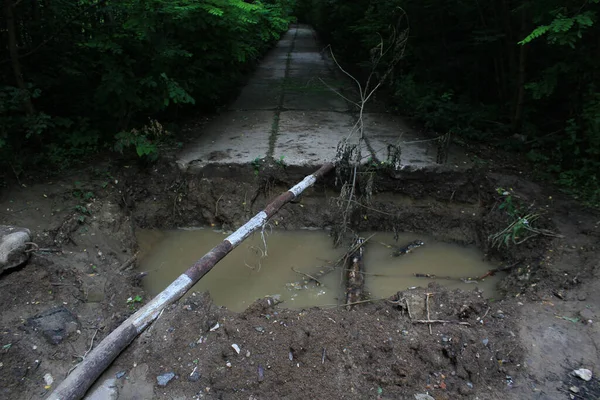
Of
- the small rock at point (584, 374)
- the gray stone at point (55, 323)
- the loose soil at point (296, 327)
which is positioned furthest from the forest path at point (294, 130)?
the small rock at point (584, 374)

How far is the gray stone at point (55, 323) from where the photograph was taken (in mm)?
3076

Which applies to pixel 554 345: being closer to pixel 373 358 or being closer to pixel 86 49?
pixel 373 358

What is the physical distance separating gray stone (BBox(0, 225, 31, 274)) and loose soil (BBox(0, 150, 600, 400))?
0.11 m

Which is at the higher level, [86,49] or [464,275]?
[86,49]

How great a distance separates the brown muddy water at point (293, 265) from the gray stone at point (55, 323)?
3.13ft

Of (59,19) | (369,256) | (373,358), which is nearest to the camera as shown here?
(373,358)

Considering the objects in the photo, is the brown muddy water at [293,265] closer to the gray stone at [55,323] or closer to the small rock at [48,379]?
the gray stone at [55,323]

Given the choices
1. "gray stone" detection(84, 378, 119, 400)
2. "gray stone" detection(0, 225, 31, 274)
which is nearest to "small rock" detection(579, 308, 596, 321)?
"gray stone" detection(84, 378, 119, 400)

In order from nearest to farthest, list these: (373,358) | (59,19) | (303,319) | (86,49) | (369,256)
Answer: (373,358) < (303,319) < (369,256) < (59,19) < (86,49)

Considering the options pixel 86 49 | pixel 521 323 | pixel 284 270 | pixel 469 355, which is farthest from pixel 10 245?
pixel 521 323

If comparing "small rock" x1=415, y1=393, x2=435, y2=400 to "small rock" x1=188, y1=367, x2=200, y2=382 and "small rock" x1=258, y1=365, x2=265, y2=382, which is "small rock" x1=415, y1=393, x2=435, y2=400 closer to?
"small rock" x1=258, y1=365, x2=265, y2=382

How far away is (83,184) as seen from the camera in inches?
191

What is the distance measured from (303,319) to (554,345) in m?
1.85

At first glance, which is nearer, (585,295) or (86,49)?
(585,295)
